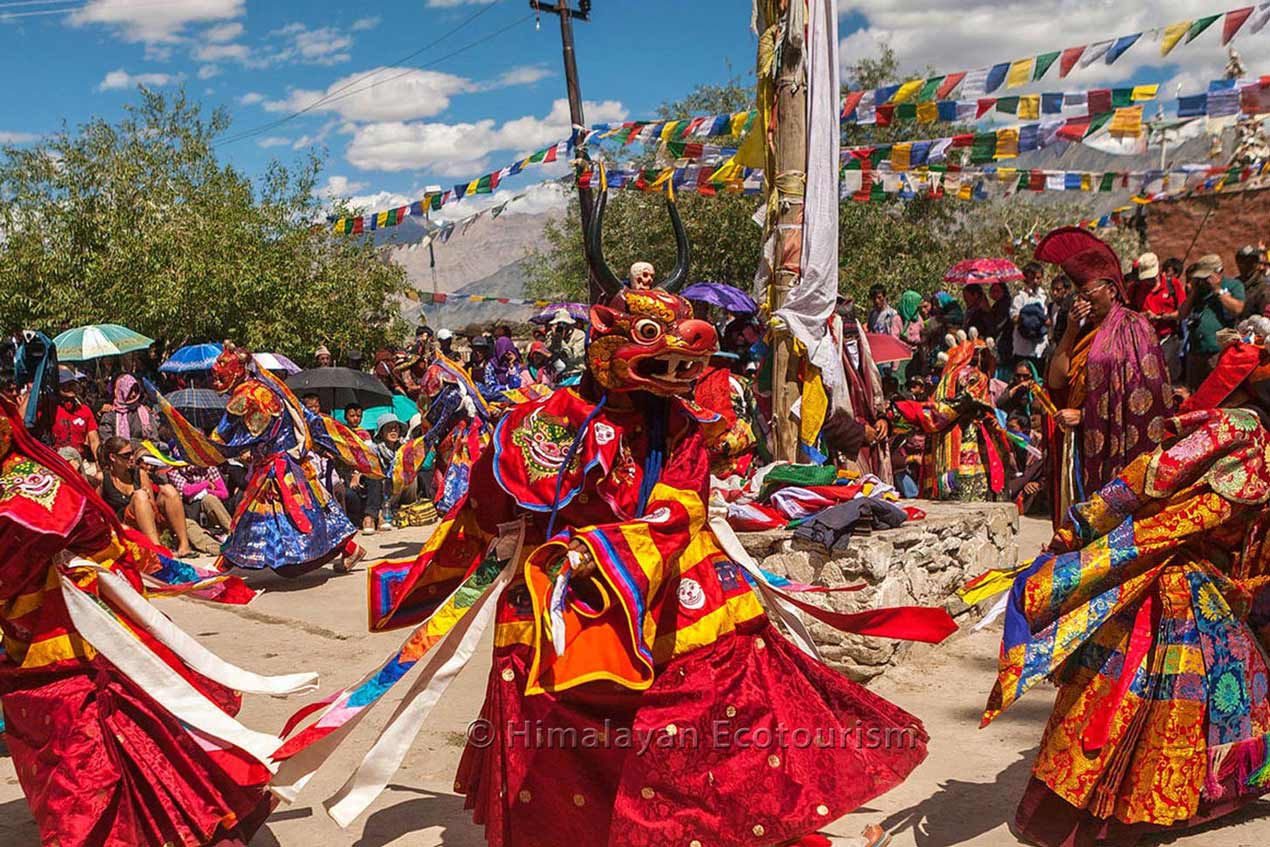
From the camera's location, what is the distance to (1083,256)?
4641 mm

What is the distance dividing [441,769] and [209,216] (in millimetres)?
15940

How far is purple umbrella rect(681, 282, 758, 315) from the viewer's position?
41.2 ft

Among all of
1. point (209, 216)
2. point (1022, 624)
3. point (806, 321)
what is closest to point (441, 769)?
point (1022, 624)

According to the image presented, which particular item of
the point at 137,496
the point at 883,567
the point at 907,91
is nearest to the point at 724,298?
the point at 907,91

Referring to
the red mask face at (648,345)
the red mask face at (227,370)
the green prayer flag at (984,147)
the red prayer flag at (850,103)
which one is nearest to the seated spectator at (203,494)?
the red mask face at (227,370)

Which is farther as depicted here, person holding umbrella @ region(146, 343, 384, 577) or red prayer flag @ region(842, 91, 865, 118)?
red prayer flag @ region(842, 91, 865, 118)

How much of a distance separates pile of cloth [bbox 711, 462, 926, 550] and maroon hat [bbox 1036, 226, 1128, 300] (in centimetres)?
208

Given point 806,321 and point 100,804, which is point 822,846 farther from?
point 806,321

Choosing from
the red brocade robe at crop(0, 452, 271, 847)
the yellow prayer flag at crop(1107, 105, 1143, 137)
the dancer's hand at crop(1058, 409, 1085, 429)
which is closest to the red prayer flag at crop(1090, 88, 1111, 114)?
the yellow prayer flag at crop(1107, 105, 1143, 137)

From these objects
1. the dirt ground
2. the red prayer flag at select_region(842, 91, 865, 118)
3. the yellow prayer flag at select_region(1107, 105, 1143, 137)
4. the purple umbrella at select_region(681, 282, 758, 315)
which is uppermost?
the red prayer flag at select_region(842, 91, 865, 118)

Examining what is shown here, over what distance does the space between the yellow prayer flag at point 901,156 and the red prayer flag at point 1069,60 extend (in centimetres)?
253

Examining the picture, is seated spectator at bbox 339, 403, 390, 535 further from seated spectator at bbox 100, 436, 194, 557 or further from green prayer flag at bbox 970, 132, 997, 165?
green prayer flag at bbox 970, 132, 997, 165

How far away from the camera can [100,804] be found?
12.5ft

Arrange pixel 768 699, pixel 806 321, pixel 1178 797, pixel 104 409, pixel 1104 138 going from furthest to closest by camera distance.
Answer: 1. pixel 104 409
2. pixel 1104 138
3. pixel 806 321
4. pixel 1178 797
5. pixel 768 699
